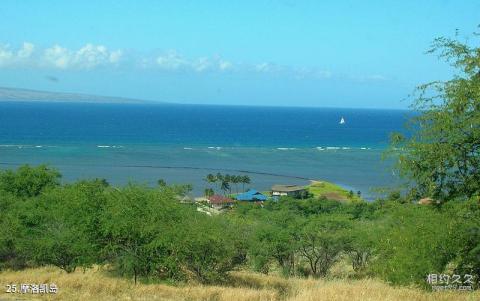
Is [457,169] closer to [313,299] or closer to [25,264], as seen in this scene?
[313,299]

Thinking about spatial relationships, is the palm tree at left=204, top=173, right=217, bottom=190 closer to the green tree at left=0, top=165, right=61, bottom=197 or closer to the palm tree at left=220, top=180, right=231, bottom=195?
the palm tree at left=220, top=180, right=231, bottom=195

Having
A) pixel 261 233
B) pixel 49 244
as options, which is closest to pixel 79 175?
pixel 261 233

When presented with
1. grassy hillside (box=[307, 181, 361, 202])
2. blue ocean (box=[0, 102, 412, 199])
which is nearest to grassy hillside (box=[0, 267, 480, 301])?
blue ocean (box=[0, 102, 412, 199])

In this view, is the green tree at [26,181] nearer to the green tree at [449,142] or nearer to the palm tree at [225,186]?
the green tree at [449,142]

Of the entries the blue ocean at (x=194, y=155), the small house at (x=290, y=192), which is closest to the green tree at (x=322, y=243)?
the blue ocean at (x=194, y=155)

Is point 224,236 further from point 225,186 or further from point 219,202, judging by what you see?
point 225,186

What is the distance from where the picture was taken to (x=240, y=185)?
80312 mm

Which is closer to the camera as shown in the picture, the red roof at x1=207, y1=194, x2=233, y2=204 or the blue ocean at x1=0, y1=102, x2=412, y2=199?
the red roof at x1=207, y1=194, x2=233, y2=204

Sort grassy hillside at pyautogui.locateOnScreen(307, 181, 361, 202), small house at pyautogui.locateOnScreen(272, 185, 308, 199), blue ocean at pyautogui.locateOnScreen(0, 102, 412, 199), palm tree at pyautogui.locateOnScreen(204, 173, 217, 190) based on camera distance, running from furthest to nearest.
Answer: blue ocean at pyautogui.locateOnScreen(0, 102, 412, 199) → palm tree at pyautogui.locateOnScreen(204, 173, 217, 190) → small house at pyautogui.locateOnScreen(272, 185, 308, 199) → grassy hillside at pyautogui.locateOnScreen(307, 181, 361, 202)

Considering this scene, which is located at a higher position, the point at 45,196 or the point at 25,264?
the point at 45,196

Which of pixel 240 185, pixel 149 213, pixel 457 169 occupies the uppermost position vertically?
pixel 457 169

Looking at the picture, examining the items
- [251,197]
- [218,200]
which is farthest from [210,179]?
[218,200]

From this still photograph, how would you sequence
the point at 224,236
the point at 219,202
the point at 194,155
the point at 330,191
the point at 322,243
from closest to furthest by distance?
the point at 224,236 → the point at 322,243 → the point at 219,202 → the point at 330,191 → the point at 194,155

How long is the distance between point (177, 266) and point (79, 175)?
217 ft
